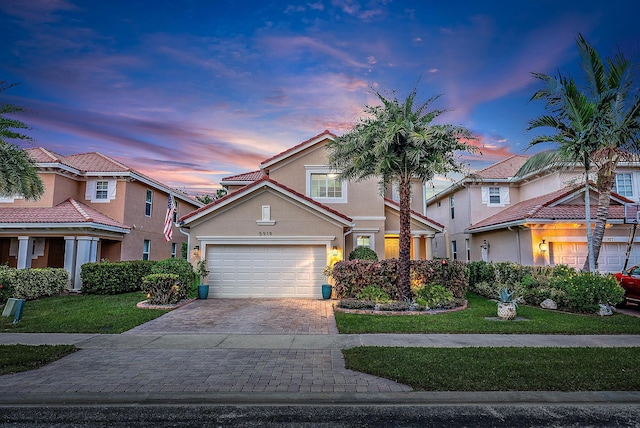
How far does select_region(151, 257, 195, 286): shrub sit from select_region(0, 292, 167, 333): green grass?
157cm

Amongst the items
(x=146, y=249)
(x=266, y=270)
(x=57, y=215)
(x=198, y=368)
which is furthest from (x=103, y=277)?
(x=198, y=368)

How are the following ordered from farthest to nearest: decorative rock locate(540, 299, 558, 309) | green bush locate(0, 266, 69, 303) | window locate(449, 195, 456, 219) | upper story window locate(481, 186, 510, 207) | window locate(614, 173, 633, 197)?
1. window locate(449, 195, 456, 219)
2. upper story window locate(481, 186, 510, 207)
3. window locate(614, 173, 633, 197)
4. green bush locate(0, 266, 69, 303)
5. decorative rock locate(540, 299, 558, 309)

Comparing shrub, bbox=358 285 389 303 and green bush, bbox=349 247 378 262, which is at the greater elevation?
green bush, bbox=349 247 378 262

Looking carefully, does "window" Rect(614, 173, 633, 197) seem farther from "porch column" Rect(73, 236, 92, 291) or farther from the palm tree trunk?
"porch column" Rect(73, 236, 92, 291)

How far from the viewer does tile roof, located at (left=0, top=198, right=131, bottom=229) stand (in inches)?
668

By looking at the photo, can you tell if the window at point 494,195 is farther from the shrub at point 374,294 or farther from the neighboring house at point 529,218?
the shrub at point 374,294

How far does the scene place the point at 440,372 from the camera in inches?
227

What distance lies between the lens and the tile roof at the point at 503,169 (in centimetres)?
2175

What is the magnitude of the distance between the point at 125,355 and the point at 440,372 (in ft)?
19.5

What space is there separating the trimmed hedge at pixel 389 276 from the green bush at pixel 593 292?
11.2ft

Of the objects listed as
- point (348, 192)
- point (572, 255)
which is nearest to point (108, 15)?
point (348, 192)

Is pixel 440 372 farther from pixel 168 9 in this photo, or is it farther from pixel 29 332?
pixel 168 9

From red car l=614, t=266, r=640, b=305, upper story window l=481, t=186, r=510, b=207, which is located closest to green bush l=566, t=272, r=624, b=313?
red car l=614, t=266, r=640, b=305

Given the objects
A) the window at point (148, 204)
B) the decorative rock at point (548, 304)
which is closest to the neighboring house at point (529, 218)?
the decorative rock at point (548, 304)
